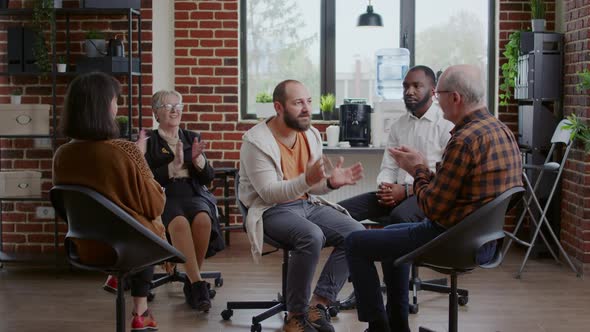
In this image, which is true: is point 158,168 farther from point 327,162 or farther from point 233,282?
point 327,162

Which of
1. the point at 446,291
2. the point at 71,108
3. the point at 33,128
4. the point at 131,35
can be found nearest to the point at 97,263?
the point at 71,108

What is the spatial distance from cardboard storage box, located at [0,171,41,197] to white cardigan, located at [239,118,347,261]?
2.09 metres

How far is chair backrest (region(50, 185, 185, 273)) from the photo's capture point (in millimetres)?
3225

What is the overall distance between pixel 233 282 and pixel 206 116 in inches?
72.2

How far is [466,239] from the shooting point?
3.28 meters

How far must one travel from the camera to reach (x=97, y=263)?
3.40m

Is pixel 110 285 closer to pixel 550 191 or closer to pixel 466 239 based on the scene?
pixel 466 239

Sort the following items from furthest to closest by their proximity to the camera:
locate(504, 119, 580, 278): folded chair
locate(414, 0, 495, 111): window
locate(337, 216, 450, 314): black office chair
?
locate(414, 0, 495, 111): window < locate(504, 119, 580, 278): folded chair < locate(337, 216, 450, 314): black office chair

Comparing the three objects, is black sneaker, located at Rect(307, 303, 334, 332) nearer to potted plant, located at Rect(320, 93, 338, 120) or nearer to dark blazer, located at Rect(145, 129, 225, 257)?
dark blazer, located at Rect(145, 129, 225, 257)

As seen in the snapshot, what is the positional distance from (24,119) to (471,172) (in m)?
3.42

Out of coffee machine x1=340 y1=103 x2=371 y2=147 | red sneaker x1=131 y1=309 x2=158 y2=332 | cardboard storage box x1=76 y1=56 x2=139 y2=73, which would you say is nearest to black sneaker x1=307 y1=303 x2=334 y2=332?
red sneaker x1=131 y1=309 x2=158 y2=332

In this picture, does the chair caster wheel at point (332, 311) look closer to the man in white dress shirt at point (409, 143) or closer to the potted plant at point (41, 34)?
the man in white dress shirt at point (409, 143)

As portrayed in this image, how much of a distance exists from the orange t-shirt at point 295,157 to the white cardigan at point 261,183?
67mm

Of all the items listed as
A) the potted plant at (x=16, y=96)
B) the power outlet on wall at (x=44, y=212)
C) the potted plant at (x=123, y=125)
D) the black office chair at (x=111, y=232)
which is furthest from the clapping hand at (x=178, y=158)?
the power outlet on wall at (x=44, y=212)
